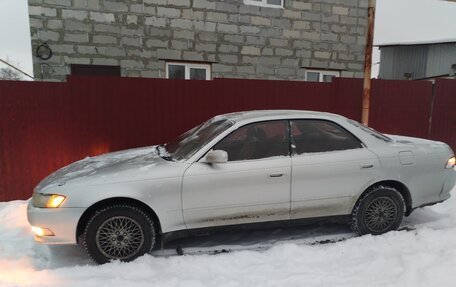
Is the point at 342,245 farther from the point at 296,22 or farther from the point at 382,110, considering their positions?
the point at 296,22

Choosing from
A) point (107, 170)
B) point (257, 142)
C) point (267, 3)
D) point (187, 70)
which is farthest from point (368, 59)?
point (107, 170)

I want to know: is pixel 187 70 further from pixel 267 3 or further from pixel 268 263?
pixel 268 263

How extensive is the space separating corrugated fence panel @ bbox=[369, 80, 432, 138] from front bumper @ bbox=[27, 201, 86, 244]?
6.19 meters

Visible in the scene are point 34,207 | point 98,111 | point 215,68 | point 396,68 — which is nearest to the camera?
point 34,207

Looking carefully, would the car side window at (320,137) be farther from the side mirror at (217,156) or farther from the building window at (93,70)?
the building window at (93,70)

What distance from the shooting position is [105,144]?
20.4 feet

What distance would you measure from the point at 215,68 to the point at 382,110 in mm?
3866

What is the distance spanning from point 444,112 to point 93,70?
784 cm

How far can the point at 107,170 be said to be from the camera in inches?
147

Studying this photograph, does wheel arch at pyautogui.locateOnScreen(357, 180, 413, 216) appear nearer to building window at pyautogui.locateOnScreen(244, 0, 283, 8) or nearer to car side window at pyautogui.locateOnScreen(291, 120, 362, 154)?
car side window at pyautogui.locateOnScreen(291, 120, 362, 154)

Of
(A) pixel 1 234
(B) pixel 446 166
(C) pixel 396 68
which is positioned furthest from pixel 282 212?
(C) pixel 396 68

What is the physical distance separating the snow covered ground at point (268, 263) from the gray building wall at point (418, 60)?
1946 centimetres

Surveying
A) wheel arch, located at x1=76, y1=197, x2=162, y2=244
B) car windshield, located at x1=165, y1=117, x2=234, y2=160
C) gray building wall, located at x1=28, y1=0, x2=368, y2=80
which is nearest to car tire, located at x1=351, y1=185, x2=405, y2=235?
car windshield, located at x1=165, y1=117, x2=234, y2=160

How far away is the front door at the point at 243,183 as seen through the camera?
3711 millimetres
